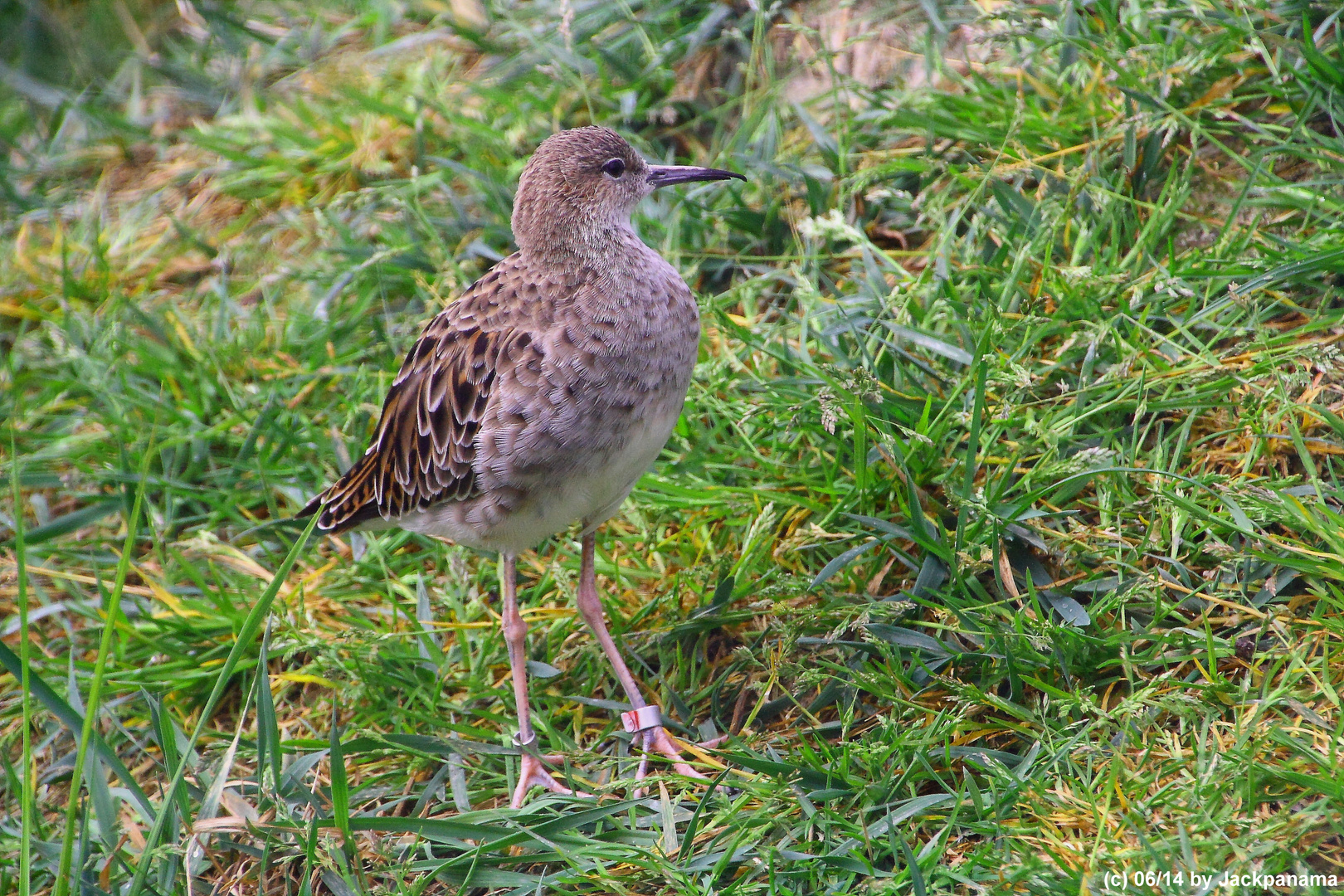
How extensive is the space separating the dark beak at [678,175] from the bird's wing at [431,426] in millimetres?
923

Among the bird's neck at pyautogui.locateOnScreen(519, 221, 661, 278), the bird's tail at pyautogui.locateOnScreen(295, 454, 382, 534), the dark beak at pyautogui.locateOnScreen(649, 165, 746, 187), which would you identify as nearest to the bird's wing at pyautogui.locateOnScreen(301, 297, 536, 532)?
Result: the bird's tail at pyautogui.locateOnScreen(295, 454, 382, 534)

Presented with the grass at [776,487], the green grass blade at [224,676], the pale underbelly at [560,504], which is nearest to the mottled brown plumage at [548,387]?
the pale underbelly at [560,504]

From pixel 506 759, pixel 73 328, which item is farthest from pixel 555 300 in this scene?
pixel 73 328

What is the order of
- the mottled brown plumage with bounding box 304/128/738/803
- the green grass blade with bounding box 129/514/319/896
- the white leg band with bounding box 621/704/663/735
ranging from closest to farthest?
the green grass blade with bounding box 129/514/319/896 → the mottled brown plumage with bounding box 304/128/738/803 → the white leg band with bounding box 621/704/663/735

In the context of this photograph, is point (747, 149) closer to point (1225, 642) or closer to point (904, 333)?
point (904, 333)

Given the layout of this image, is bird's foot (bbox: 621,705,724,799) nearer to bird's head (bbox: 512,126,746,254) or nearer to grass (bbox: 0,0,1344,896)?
grass (bbox: 0,0,1344,896)

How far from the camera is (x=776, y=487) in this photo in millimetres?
4543

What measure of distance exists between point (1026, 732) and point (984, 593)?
1.63 ft

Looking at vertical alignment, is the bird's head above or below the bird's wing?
above

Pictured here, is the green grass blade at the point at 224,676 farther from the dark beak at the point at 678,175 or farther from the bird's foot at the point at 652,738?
the dark beak at the point at 678,175

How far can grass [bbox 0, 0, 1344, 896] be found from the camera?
3449mm

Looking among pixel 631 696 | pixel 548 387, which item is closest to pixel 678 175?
pixel 548 387

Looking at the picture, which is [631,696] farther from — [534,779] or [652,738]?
[534,779]

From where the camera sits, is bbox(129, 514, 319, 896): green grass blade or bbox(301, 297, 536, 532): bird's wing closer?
bbox(129, 514, 319, 896): green grass blade
